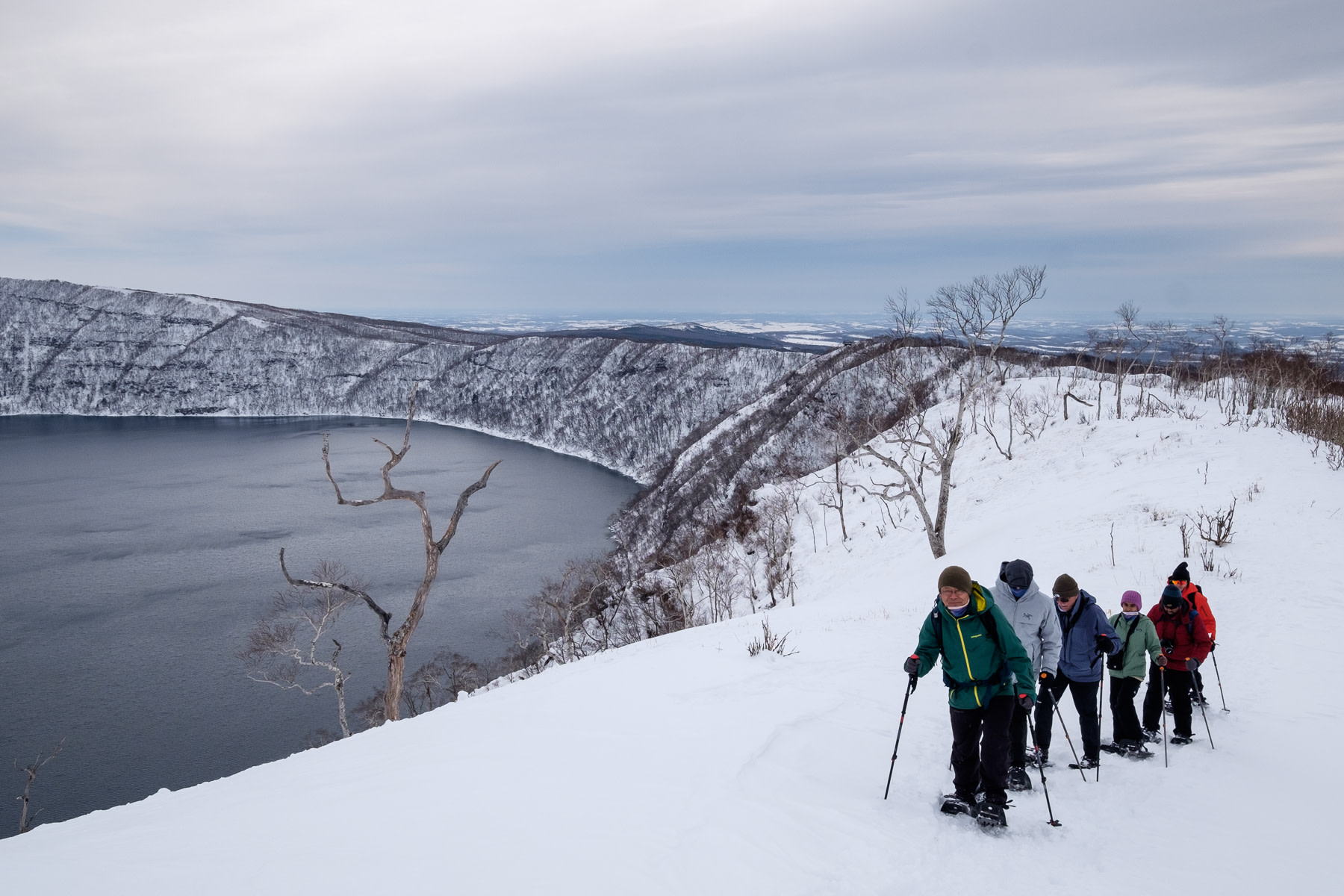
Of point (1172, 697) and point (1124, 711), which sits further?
point (1172, 697)

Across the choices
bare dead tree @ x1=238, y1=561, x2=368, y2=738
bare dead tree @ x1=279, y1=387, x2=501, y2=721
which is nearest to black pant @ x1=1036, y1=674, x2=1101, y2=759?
bare dead tree @ x1=279, y1=387, x2=501, y2=721

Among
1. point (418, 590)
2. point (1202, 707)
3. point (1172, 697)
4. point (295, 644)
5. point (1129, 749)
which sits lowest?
point (295, 644)

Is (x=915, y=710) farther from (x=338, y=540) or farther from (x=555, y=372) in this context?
(x=555, y=372)

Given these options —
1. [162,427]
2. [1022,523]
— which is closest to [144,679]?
[1022,523]

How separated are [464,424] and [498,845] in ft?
532

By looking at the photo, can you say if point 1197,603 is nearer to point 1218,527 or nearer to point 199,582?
point 1218,527

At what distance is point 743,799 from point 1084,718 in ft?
11.5

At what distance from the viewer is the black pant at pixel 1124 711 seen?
23.6 ft

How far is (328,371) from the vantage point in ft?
604

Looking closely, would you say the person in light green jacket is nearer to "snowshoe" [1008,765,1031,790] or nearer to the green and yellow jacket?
"snowshoe" [1008,765,1031,790]

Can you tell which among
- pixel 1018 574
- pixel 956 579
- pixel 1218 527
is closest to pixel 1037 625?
pixel 1018 574

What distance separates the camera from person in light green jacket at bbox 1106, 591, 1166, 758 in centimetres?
720

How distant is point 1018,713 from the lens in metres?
6.04

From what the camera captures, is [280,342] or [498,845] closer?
[498,845]
